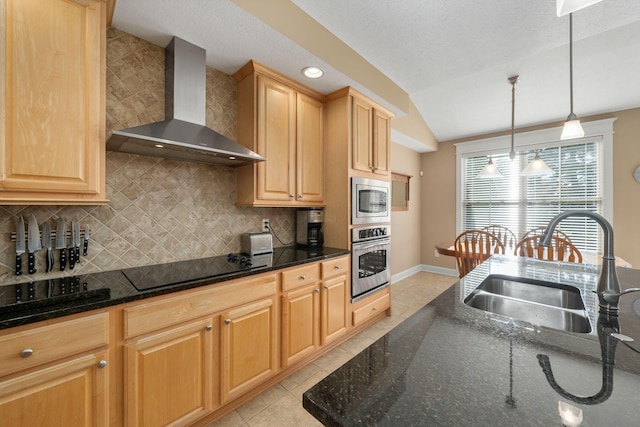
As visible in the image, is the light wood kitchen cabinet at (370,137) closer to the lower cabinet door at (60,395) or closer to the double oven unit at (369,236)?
the double oven unit at (369,236)

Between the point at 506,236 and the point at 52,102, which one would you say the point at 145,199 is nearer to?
the point at 52,102

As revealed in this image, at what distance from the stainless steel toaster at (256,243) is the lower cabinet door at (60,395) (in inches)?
44.8

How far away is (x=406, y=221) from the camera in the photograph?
4832mm

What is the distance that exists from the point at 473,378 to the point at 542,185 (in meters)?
4.80

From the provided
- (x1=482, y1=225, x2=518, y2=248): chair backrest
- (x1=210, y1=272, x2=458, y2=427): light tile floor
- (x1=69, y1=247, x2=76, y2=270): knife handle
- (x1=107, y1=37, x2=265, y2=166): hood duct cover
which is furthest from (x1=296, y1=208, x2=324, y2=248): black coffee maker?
(x1=482, y1=225, x2=518, y2=248): chair backrest

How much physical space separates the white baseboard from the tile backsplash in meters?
3.31

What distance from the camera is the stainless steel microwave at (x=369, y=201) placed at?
260cm

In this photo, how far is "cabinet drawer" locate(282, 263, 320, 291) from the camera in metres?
1.92

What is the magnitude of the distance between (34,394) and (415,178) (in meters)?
5.31

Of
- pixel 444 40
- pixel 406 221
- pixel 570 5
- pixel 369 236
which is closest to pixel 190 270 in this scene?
pixel 369 236

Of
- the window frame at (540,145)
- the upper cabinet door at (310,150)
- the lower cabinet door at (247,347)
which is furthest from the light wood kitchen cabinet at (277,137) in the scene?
the window frame at (540,145)

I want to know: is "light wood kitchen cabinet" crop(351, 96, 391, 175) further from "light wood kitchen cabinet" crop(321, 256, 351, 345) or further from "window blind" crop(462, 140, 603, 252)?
"window blind" crop(462, 140, 603, 252)

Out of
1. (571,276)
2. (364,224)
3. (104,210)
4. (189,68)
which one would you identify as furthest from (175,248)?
(571,276)

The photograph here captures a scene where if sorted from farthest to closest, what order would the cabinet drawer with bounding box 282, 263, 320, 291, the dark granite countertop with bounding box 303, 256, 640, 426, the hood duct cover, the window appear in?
1. the window
2. the cabinet drawer with bounding box 282, 263, 320, 291
3. the hood duct cover
4. the dark granite countertop with bounding box 303, 256, 640, 426
